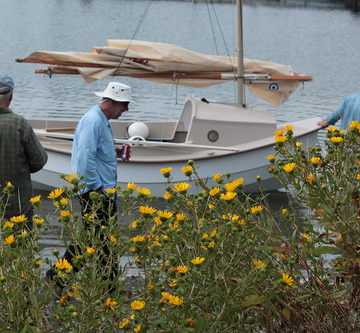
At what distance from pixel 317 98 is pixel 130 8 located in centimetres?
5265

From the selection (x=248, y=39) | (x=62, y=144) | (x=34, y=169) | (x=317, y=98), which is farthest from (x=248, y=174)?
(x=248, y=39)

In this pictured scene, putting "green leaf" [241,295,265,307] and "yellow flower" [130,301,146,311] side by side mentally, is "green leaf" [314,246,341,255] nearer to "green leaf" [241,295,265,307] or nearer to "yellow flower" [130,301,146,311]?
"green leaf" [241,295,265,307]

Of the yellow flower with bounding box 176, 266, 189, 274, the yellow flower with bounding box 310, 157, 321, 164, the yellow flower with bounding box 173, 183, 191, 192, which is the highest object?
the yellow flower with bounding box 310, 157, 321, 164

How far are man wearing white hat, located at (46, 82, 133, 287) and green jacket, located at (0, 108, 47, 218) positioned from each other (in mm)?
547

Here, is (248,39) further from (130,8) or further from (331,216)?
(331,216)

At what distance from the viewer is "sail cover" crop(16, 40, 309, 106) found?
42.8 feet

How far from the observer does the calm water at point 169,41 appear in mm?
22578

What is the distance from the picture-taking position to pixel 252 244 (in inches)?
137

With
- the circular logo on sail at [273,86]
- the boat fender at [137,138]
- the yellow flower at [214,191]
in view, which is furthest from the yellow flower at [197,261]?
the circular logo on sail at [273,86]

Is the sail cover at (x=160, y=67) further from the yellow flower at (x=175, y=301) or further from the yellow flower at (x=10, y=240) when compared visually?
the yellow flower at (x=175, y=301)

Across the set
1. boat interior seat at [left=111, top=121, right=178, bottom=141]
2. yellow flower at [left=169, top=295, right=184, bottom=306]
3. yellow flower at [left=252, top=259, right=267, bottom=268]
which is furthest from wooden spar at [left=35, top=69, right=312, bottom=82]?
yellow flower at [left=169, top=295, right=184, bottom=306]

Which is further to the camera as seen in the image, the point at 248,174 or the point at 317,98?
the point at 317,98

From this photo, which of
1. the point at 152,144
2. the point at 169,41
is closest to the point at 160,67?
the point at 152,144

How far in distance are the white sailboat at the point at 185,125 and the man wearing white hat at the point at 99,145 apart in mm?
5770
